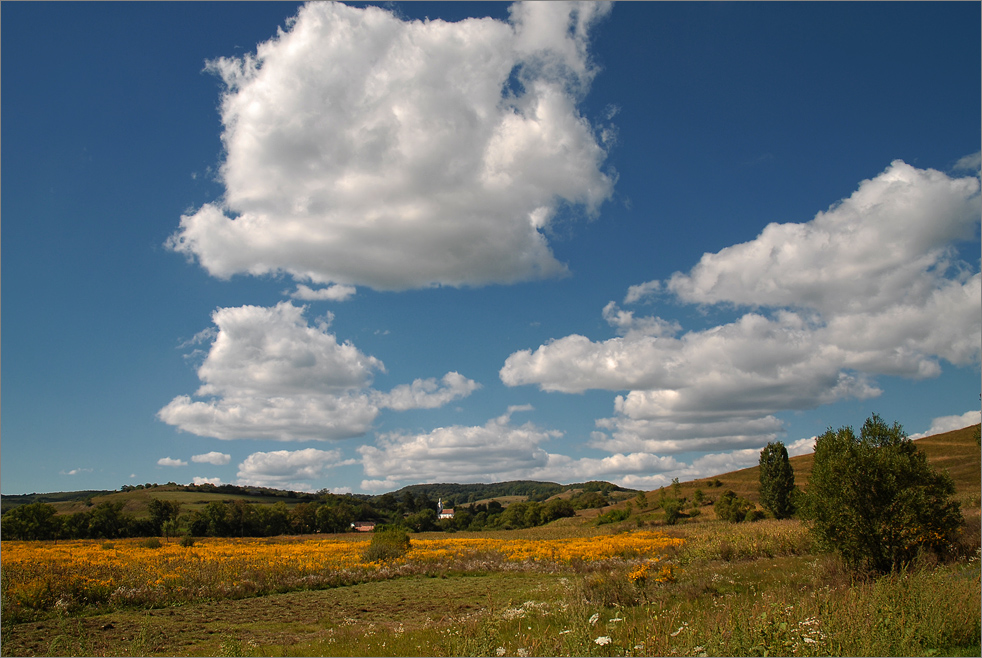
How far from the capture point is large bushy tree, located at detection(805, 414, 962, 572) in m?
17.1

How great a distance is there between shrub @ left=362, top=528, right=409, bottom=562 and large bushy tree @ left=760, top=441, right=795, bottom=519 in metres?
42.9

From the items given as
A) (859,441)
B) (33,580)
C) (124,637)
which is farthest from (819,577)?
(33,580)

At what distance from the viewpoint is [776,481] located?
58.8 meters

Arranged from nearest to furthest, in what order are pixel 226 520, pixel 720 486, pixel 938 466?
pixel 938 466, pixel 226 520, pixel 720 486

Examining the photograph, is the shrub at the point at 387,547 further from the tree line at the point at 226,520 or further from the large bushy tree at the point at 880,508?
the large bushy tree at the point at 880,508

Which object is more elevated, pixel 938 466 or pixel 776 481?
pixel 776 481

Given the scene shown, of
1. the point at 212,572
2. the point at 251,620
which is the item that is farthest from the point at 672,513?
the point at 251,620

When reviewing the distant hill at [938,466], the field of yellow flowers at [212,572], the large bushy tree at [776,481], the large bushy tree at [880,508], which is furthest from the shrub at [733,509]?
the large bushy tree at [880,508]

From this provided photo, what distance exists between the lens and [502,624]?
12.8 metres

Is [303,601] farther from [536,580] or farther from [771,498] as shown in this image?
[771,498]

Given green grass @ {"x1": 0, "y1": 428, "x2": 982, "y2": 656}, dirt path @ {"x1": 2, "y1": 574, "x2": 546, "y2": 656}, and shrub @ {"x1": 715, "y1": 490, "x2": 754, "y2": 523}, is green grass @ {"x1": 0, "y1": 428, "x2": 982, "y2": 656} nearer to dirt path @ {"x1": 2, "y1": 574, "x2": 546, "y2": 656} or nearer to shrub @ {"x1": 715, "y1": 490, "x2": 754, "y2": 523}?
dirt path @ {"x1": 2, "y1": 574, "x2": 546, "y2": 656}

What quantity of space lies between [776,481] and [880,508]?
46996mm

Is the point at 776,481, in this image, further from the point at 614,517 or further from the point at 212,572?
the point at 212,572

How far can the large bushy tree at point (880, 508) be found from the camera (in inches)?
675
